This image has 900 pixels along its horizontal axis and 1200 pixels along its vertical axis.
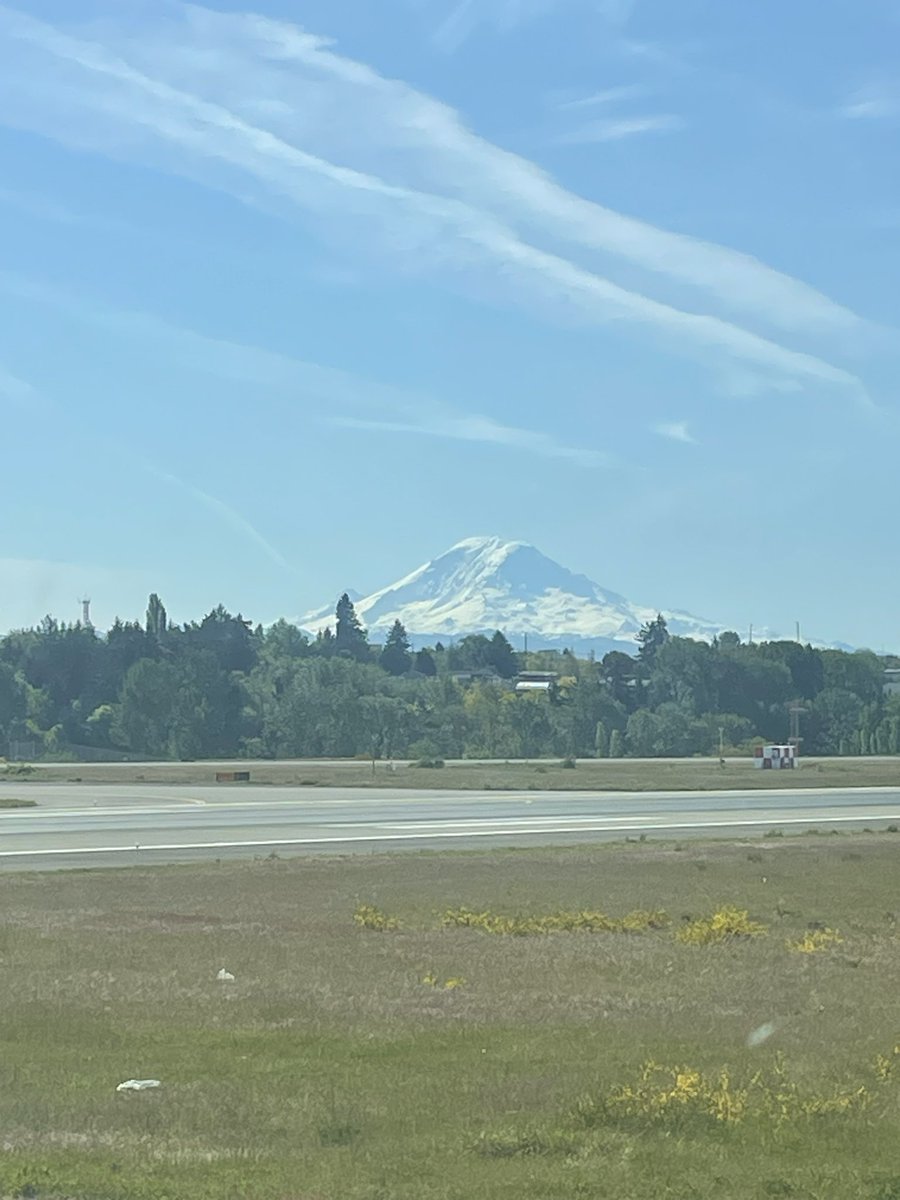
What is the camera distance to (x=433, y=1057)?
1518cm

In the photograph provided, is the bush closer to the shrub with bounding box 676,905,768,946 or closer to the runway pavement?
the shrub with bounding box 676,905,768,946

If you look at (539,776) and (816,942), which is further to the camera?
(539,776)

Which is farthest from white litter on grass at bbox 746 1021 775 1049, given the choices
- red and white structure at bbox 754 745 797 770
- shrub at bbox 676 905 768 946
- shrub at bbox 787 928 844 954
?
red and white structure at bbox 754 745 797 770

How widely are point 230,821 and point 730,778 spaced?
182 feet

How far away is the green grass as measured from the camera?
10325 centimetres

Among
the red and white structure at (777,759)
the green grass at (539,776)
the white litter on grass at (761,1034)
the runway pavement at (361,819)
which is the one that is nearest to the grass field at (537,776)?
the green grass at (539,776)

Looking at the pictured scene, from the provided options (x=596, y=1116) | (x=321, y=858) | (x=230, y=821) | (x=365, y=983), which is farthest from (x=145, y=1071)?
(x=230, y=821)

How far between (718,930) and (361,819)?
135ft

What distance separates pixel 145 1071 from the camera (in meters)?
14.5

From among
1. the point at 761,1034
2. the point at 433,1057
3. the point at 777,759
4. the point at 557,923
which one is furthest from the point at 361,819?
the point at 777,759

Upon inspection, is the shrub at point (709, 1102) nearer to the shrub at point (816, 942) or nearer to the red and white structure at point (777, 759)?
the shrub at point (816, 942)

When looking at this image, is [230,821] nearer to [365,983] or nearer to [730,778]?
[365,983]

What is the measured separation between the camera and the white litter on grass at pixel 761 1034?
1584cm

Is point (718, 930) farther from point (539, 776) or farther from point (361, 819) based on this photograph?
point (539, 776)
